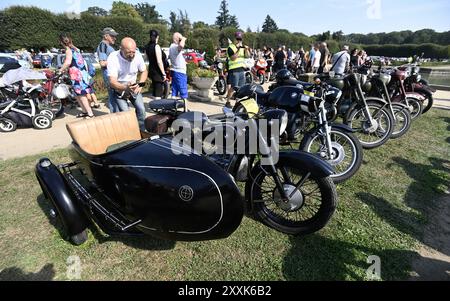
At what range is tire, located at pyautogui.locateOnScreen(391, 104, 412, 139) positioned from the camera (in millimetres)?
4922

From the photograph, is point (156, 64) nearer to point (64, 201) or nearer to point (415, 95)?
point (64, 201)

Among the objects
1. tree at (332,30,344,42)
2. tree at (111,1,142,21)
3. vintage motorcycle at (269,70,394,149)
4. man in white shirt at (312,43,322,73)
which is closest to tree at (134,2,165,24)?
tree at (111,1,142,21)

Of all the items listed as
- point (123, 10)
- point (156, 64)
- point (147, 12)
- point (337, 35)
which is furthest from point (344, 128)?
point (147, 12)

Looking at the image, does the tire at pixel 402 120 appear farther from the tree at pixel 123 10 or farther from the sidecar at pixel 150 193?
the tree at pixel 123 10

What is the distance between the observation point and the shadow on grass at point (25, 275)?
209cm

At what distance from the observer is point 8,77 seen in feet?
18.3

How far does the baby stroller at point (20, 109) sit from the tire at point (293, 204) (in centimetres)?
531

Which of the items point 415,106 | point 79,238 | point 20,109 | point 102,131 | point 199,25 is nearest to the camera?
point 79,238

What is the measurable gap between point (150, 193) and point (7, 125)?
17.7 ft

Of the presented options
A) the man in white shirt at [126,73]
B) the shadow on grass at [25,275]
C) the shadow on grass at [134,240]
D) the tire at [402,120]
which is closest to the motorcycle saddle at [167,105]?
the man in white shirt at [126,73]

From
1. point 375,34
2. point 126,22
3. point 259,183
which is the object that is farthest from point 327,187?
point 375,34

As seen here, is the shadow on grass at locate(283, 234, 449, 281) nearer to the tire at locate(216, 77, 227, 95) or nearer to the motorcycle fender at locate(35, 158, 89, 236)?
the motorcycle fender at locate(35, 158, 89, 236)

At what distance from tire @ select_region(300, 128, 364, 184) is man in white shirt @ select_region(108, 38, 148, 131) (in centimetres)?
238

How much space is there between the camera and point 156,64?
5.89 m
